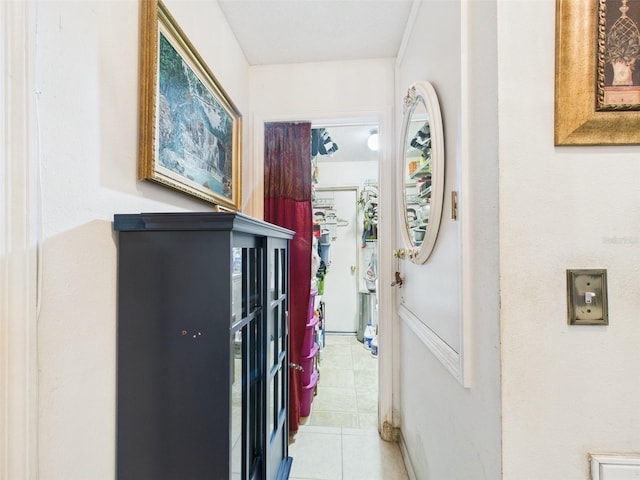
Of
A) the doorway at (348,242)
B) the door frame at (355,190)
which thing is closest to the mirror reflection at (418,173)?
the doorway at (348,242)

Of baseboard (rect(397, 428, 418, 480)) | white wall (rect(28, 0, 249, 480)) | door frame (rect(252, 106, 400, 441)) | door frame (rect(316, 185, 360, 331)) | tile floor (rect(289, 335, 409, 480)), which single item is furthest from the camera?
door frame (rect(316, 185, 360, 331))

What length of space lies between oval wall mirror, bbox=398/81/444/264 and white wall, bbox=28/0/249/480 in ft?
3.34

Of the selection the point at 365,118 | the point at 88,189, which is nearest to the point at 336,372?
the point at 365,118

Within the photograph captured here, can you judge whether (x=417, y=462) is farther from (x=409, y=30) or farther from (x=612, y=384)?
(x=409, y=30)

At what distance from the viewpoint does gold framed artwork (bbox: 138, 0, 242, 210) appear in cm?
93

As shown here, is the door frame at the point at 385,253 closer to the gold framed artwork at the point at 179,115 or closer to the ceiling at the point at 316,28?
the ceiling at the point at 316,28

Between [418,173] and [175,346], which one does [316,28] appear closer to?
[418,173]

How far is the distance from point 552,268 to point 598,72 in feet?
1.52

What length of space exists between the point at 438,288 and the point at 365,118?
4.35 ft

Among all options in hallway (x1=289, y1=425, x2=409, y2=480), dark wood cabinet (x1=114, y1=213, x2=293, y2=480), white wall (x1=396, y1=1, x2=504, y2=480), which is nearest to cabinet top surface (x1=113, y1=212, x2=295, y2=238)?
dark wood cabinet (x1=114, y1=213, x2=293, y2=480)

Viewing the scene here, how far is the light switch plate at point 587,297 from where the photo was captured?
2.27ft

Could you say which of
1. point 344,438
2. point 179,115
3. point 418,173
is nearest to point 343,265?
point 344,438

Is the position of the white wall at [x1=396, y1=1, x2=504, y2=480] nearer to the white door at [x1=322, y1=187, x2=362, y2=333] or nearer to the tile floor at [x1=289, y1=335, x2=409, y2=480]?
the tile floor at [x1=289, y1=335, x2=409, y2=480]

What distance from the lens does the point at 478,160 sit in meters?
0.82
